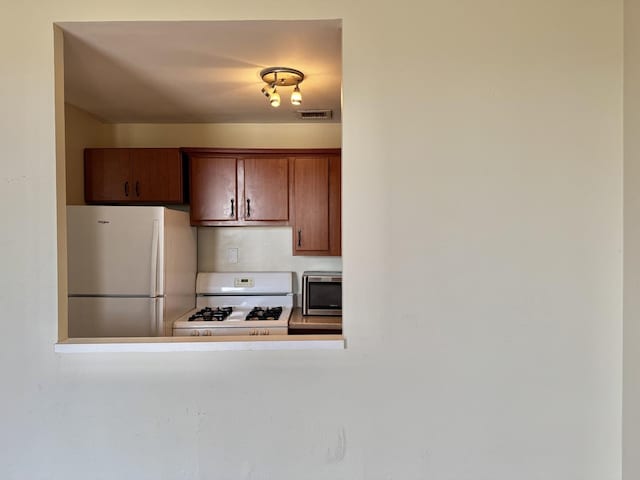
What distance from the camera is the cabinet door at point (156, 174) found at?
116 inches

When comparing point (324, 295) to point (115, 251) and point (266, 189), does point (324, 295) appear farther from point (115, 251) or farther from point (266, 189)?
point (115, 251)

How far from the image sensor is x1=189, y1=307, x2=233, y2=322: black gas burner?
276cm

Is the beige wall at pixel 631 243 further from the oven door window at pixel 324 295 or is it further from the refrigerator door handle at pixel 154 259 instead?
the refrigerator door handle at pixel 154 259

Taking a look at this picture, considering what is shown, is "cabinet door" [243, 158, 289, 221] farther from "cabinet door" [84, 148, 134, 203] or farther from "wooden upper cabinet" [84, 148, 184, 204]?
"cabinet door" [84, 148, 134, 203]

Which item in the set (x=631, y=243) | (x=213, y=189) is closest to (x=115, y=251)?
(x=213, y=189)

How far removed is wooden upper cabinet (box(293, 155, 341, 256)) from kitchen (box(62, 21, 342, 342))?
281 mm

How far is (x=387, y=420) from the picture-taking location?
1.54 m

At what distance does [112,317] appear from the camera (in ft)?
7.89

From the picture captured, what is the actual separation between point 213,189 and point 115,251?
899 mm

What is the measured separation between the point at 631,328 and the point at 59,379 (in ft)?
7.73

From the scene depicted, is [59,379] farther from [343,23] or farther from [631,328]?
[631,328]

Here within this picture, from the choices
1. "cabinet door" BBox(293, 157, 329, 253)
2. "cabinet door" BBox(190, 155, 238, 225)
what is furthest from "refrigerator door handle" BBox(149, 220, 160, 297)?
"cabinet door" BBox(293, 157, 329, 253)

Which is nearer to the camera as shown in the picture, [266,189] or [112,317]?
[112,317]

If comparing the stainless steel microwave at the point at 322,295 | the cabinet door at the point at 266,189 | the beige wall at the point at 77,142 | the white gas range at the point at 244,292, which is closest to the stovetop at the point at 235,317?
the white gas range at the point at 244,292
